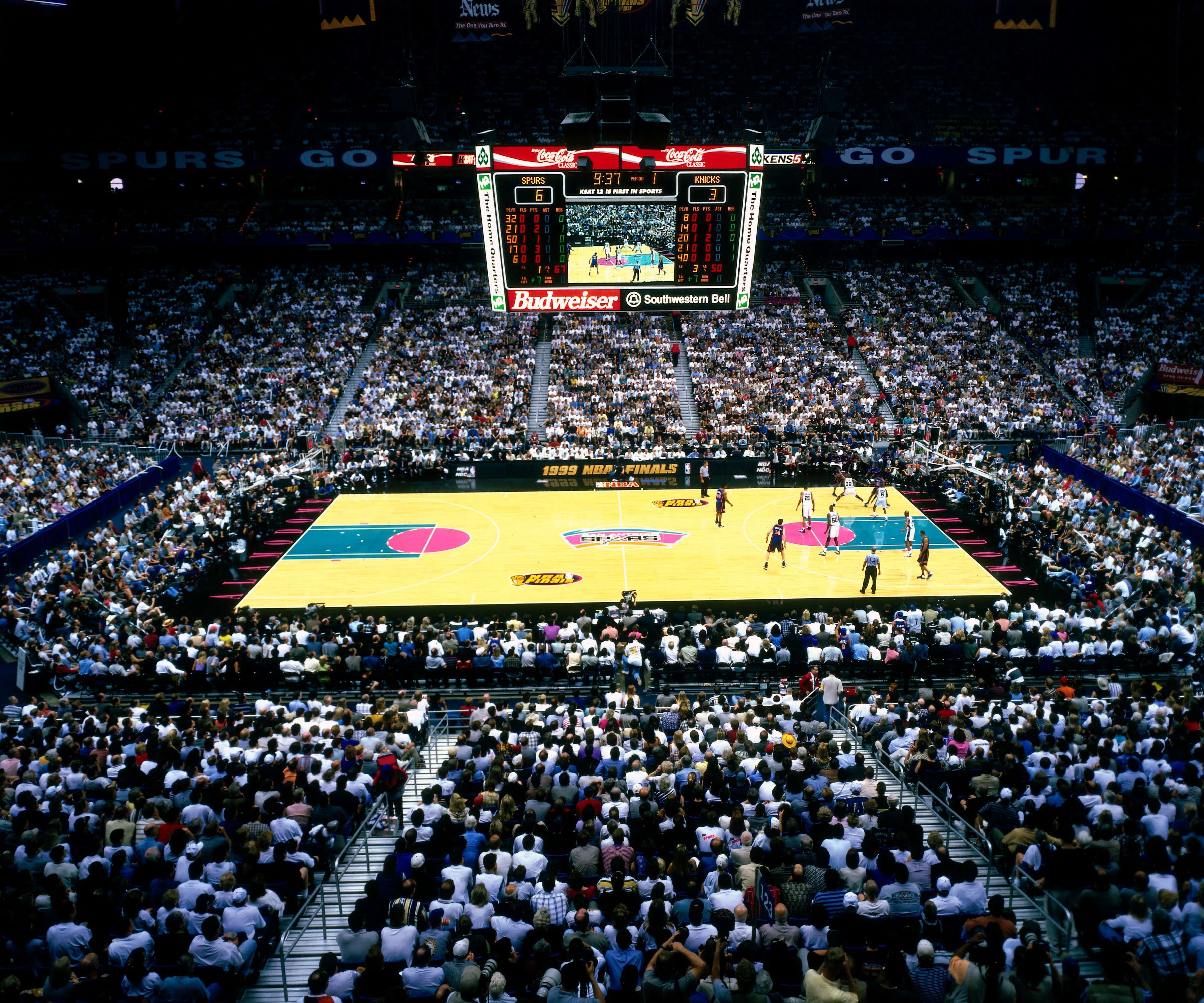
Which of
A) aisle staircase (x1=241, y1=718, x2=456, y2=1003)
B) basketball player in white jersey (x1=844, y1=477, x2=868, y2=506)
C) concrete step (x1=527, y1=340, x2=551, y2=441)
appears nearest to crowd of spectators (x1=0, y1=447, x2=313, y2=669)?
aisle staircase (x1=241, y1=718, x2=456, y2=1003)

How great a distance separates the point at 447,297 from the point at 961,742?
134 feet

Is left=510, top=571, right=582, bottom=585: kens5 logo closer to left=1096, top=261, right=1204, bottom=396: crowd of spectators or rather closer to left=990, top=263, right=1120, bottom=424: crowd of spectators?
left=990, top=263, right=1120, bottom=424: crowd of spectators

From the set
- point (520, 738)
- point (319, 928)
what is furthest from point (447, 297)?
point (319, 928)

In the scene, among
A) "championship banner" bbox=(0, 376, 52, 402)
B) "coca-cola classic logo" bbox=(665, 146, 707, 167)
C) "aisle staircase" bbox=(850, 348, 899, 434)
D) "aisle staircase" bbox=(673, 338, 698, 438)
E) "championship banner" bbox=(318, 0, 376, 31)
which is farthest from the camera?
"aisle staircase" bbox=(673, 338, 698, 438)

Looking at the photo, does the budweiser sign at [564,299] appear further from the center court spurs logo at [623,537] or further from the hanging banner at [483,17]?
the hanging banner at [483,17]

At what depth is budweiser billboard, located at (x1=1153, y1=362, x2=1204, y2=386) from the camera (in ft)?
132

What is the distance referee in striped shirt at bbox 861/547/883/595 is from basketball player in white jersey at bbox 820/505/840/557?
2383 millimetres

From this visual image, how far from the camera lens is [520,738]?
44.8ft

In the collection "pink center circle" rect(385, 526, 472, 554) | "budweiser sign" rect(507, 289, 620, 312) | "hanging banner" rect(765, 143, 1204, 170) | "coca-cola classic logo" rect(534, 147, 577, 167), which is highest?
"hanging banner" rect(765, 143, 1204, 170)

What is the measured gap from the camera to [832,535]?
96.8 feet

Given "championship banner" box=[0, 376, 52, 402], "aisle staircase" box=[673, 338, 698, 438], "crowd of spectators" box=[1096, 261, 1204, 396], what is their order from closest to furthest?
"championship banner" box=[0, 376, 52, 402] → "aisle staircase" box=[673, 338, 698, 438] → "crowd of spectators" box=[1096, 261, 1204, 396]

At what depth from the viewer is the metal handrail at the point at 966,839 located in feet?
30.3

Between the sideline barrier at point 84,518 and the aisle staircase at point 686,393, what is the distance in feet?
67.5

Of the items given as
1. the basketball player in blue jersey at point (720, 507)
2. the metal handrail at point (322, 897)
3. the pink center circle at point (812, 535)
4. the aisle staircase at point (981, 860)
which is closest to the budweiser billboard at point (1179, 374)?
the pink center circle at point (812, 535)
